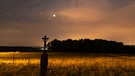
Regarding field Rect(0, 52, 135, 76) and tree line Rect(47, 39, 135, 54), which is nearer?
field Rect(0, 52, 135, 76)

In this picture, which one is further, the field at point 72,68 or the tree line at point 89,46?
the tree line at point 89,46

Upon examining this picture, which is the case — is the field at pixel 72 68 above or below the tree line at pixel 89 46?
below

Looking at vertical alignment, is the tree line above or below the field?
above

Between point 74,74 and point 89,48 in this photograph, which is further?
point 89,48

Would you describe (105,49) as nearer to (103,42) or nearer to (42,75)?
(103,42)

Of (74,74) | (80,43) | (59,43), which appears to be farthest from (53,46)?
(74,74)

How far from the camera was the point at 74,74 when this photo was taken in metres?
25.3

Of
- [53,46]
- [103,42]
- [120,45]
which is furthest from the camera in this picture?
[53,46]

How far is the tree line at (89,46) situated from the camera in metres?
130

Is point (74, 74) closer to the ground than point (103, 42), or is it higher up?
closer to the ground

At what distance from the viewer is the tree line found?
130 meters

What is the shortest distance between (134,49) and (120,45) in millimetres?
12248

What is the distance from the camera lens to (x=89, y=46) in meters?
142

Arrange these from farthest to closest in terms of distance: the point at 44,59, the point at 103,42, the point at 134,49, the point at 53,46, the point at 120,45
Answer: the point at 53,46 < the point at 103,42 < the point at 120,45 < the point at 134,49 < the point at 44,59
